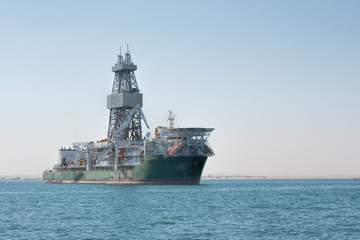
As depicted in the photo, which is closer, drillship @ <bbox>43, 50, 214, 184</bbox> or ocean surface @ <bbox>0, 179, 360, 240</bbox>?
ocean surface @ <bbox>0, 179, 360, 240</bbox>

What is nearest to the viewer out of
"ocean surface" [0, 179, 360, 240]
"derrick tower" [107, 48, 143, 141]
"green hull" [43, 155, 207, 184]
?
"ocean surface" [0, 179, 360, 240]

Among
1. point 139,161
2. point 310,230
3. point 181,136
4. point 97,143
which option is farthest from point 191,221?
point 97,143

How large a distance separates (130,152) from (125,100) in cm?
Result: 2029

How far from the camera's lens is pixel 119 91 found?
149750mm

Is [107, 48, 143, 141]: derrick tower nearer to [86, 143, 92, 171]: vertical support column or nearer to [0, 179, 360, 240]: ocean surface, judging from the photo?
[86, 143, 92, 171]: vertical support column

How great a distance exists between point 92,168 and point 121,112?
17.7 m

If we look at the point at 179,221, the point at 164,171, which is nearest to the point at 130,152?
the point at 164,171

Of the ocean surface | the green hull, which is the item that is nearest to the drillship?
the green hull

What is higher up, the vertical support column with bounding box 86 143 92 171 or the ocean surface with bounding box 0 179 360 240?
the vertical support column with bounding box 86 143 92 171

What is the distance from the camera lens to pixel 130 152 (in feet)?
429

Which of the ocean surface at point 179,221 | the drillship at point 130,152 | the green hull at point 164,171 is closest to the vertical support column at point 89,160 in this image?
the drillship at point 130,152

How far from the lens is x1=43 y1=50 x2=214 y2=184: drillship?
11625cm

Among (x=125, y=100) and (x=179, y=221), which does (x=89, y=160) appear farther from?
(x=179, y=221)

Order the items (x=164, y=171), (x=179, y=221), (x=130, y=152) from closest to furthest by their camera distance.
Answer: (x=179, y=221) < (x=164, y=171) < (x=130, y=152)
